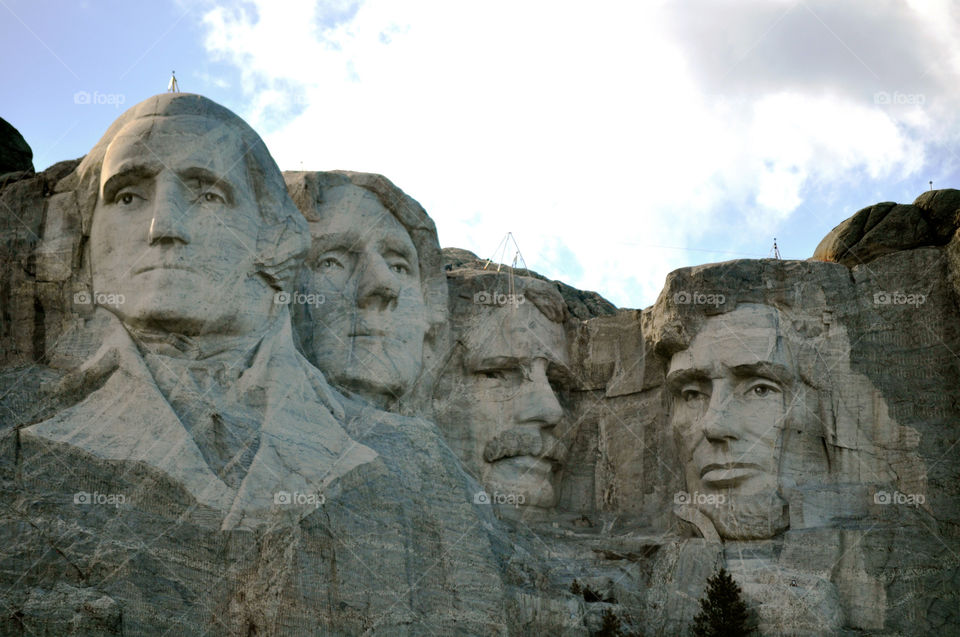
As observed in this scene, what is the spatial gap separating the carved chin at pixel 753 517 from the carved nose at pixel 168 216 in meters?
6.52

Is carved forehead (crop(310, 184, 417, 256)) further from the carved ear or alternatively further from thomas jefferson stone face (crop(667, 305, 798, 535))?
thomas jefferson stone face (crop(667, 305, 798, 535))

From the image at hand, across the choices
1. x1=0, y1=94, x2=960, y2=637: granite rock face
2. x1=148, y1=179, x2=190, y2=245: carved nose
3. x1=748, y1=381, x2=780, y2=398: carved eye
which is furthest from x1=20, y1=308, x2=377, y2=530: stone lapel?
x1=748, y1=381, x2=780, y2=398: carved eye

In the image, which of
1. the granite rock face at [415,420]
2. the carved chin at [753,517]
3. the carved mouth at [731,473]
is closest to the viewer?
the granite rock face at [415,420]

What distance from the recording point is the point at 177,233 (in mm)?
17688

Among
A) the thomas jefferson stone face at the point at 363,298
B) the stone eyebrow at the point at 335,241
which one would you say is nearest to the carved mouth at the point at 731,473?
the thomas jefferson stone face at the point at 363,298

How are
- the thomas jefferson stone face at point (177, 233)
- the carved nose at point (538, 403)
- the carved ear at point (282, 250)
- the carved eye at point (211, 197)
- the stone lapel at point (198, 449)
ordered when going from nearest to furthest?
the stone lapel at point (198, 449), the thomas jefferson stone face at point (177, 233), the carved eye at point (211, 197), the carved ear at point (282, 250), the carved nose at point (538, 403)

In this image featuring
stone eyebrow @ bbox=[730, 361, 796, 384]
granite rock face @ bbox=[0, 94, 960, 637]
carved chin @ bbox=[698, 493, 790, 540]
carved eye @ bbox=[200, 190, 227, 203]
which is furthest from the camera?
stone eyebrow @ bbox=[730, 361, 796, 384]

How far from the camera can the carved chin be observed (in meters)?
19.2

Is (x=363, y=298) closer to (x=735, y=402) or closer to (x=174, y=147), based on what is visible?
(x=174, y=147)

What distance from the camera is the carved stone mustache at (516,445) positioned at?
2050 centimetres

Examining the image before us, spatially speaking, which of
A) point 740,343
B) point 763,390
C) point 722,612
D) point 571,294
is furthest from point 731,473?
point 571,294

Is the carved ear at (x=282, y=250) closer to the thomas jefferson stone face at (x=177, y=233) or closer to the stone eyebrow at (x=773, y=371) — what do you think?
the thomas jefferson stone face at (x=177, y=233)

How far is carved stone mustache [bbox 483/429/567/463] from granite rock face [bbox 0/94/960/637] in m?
0.03

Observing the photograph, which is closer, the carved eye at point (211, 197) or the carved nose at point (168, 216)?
the carved nose at point (168, 216)
